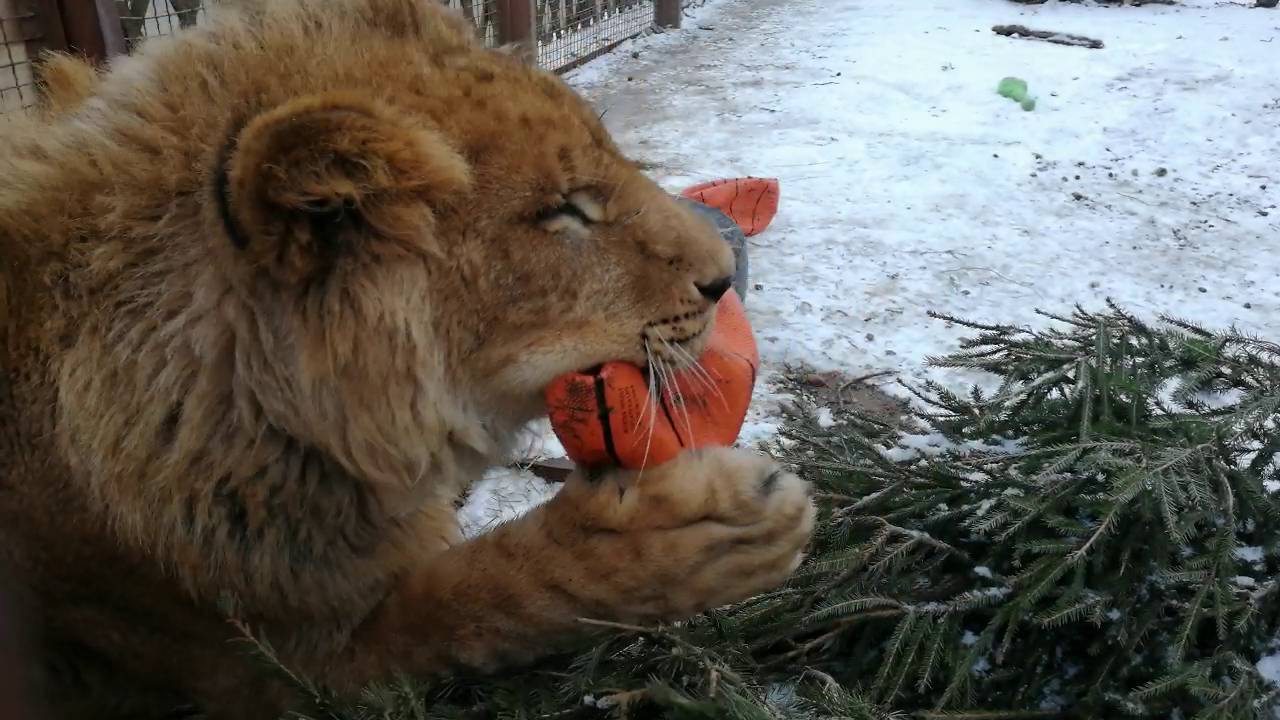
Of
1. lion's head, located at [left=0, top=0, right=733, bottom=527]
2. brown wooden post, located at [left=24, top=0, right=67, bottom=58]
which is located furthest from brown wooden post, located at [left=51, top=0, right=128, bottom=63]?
lion's head, located at [left=0, top=0, right=733, bottom=527]

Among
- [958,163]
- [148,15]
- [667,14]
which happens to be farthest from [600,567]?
[667,14]

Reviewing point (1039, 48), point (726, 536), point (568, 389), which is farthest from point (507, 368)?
point (1039, 48)

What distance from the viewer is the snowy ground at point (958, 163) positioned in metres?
5.09

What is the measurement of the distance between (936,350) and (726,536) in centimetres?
282

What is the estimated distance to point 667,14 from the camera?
12.2 m

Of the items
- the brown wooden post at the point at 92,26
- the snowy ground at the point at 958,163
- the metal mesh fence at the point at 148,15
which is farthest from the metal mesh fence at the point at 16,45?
the snowy ground at the point at 958,163

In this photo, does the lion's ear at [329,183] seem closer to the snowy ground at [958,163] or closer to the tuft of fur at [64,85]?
the tuft of fur at [64,85]

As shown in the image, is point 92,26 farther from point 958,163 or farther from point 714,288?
point 958,163

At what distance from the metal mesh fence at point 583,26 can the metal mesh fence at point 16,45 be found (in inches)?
188

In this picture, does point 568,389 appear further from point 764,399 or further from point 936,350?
point 936,350

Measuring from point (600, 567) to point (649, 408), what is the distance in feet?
1.09

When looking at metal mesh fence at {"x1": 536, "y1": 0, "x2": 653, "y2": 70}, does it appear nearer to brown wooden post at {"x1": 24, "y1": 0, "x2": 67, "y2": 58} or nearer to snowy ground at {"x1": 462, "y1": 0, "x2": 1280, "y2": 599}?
snowy ground at {"x1": 462, "y1": 0, "x2": 1280, "y2": 599}

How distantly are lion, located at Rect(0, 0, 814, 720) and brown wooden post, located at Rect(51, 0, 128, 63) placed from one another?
10.6ft

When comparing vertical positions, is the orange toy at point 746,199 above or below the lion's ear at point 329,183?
below
